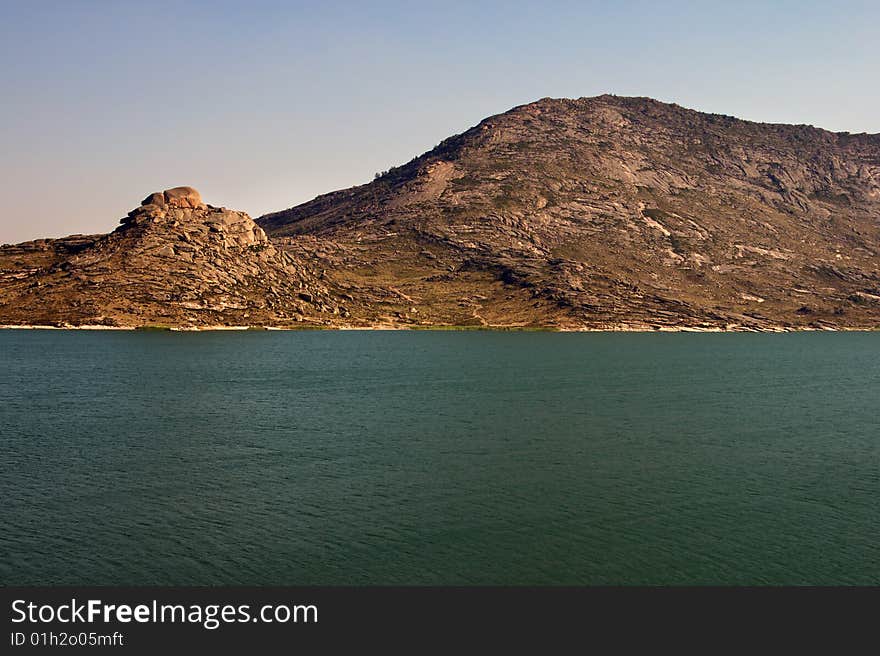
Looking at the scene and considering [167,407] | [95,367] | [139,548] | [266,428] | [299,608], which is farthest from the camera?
[95,367]

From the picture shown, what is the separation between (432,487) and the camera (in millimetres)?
70438

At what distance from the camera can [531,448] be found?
293 ft

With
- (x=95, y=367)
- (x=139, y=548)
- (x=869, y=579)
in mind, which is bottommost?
(x=869, y=579)

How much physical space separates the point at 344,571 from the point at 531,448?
140ft

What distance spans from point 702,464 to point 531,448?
18284 mm

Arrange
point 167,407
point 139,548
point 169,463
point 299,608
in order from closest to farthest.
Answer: point 299,608 < point 139,548 < point 169,463 < point 167,407

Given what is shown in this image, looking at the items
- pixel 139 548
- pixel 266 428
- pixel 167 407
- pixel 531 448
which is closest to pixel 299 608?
pixel 139 548

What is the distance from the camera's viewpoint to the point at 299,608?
45.7m

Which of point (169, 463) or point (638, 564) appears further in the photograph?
point (169, 463)

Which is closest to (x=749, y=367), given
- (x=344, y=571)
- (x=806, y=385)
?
(x=806, y=385)

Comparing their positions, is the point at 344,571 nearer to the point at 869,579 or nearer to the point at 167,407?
the point at 869,579

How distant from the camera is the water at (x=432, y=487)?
51.4 meters

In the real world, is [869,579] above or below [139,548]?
below

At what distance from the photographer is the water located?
169 ft
